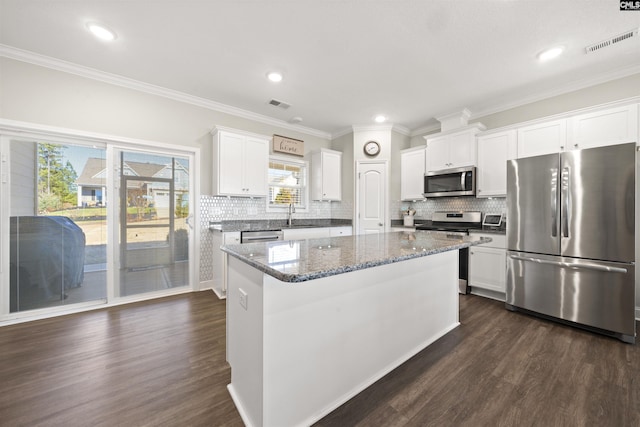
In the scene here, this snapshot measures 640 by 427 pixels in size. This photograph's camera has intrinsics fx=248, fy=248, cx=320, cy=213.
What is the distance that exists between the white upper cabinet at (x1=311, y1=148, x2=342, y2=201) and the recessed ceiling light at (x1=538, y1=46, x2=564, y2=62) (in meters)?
3.10

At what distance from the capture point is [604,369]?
6.17ft

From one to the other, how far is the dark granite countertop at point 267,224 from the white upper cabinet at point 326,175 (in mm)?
500

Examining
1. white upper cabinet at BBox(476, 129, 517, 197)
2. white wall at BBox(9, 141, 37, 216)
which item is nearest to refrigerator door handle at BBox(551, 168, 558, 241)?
white upper cabinet at BBox(476, 129, 517, 197)

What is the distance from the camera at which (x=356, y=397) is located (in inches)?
62.1

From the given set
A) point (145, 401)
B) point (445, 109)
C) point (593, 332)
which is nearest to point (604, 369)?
point (593, 332)

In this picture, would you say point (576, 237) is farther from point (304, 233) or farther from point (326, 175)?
point (326, 175)

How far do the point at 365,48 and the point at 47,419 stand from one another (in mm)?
3650

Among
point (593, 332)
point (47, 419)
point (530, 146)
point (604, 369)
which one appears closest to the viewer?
point (47, 419)

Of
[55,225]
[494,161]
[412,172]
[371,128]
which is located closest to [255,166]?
[371,128]

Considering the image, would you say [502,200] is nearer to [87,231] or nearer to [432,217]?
[432,217]

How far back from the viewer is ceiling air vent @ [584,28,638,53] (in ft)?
7.45

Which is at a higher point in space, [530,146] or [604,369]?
[530,146]

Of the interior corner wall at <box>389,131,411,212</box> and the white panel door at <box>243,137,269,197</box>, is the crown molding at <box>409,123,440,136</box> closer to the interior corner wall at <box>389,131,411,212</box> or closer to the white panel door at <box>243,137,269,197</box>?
the interior corner wall at <box>389,131,411,212</box>

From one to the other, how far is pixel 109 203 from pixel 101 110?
44.4 inches
